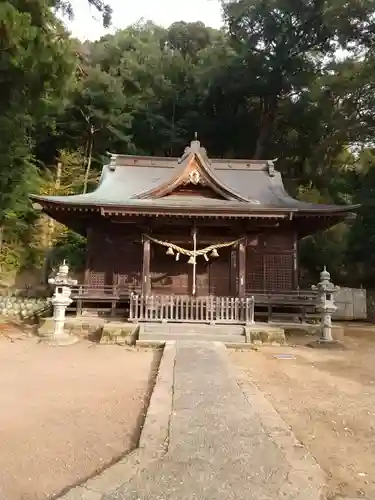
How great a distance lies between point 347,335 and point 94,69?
23962 millimetres

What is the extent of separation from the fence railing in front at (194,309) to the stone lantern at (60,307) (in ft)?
6.06

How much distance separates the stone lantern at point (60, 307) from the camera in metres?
10.7

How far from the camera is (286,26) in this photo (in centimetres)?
2986

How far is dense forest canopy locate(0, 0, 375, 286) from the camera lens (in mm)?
21844

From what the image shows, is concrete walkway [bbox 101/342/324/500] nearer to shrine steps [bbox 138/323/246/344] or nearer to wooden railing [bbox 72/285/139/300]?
shrine steps [bbox 138/323/246/344]

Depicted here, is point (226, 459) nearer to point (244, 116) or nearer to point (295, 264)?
point (295, 264)

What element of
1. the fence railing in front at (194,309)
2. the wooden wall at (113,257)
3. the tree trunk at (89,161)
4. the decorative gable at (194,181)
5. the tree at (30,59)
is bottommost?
the fence railing in front at (194,309)

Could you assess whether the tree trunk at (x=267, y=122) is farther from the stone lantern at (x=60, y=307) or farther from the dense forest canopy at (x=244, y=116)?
the stone lantern at (x=60, y=307)

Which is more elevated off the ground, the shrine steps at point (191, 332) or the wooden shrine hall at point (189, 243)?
the wooden shrine hall at point (189, 243)

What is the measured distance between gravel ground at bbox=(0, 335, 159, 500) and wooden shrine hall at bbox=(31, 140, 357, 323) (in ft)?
13.9

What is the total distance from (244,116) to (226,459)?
101ft

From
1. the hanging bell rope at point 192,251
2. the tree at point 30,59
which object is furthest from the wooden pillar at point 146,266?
the tree at point 30,59

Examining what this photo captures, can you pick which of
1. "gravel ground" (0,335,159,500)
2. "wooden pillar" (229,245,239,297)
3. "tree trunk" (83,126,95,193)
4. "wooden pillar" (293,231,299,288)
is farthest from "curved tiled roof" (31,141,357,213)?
"tree trunk" (83,126,95,193)

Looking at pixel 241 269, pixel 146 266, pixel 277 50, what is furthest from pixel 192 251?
pixel 277 50
